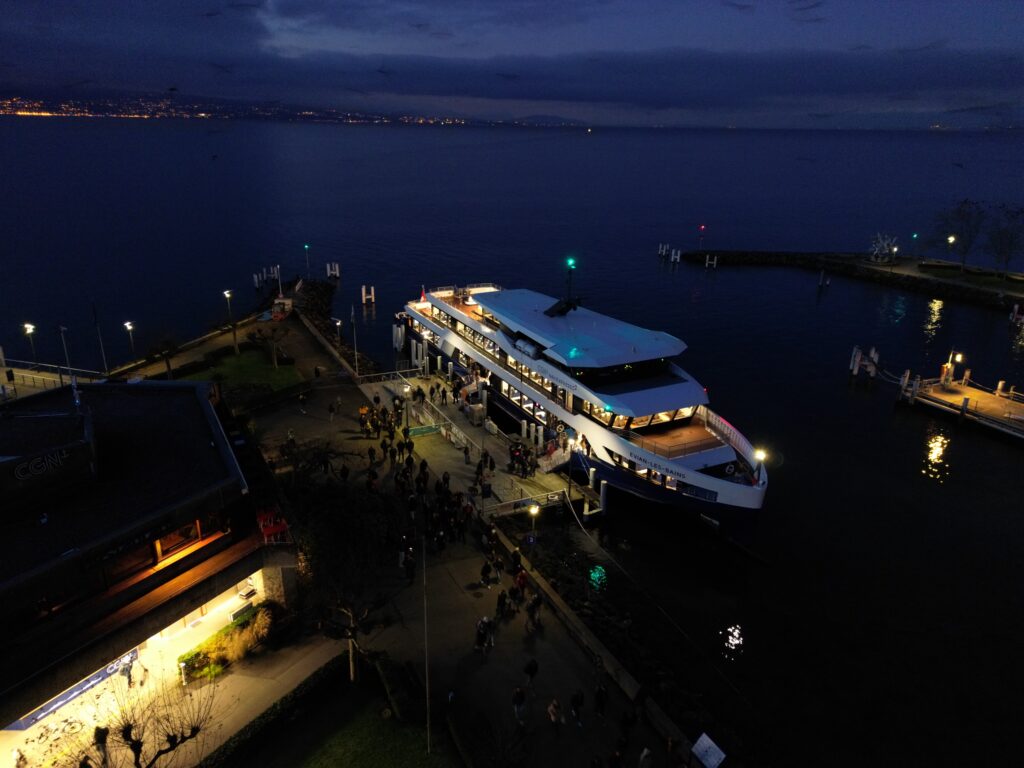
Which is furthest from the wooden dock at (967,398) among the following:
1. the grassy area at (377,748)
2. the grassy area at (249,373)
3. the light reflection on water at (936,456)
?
the grassy area at (249,373)

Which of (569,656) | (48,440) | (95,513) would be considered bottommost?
(569,656)

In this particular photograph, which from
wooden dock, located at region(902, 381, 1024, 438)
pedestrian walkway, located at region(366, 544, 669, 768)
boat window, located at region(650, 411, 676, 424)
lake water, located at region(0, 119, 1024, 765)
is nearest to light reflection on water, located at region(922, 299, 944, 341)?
lake water, located at region(0, 119, 1024, 765)

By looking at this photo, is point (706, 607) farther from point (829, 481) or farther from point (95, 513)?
point (95, 513)

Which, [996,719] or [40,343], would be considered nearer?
[996,719]

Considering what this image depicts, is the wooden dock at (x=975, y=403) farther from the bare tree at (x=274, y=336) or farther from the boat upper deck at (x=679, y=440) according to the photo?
the bare tree at (x=274, y=336)

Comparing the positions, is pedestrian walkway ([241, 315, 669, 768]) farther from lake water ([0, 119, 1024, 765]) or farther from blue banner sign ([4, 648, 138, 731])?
blue banner sign ([4, 648, 138, 731])

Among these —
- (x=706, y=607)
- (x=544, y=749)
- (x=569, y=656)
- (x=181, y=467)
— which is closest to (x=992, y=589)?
(x=706, y=607)
